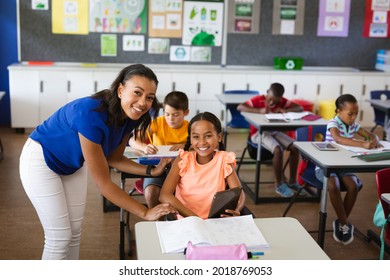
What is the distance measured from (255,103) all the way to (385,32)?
334 centimetres

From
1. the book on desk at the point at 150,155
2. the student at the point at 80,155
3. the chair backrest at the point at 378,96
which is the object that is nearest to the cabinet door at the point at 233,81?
the chair backrest at the point at 378,96

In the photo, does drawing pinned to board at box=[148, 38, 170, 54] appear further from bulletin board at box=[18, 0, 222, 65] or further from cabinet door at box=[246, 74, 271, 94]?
cabinet door at box=[246, 74, 271, 94]

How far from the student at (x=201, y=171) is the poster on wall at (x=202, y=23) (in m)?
4.41

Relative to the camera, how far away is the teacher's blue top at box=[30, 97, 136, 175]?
2018 mm

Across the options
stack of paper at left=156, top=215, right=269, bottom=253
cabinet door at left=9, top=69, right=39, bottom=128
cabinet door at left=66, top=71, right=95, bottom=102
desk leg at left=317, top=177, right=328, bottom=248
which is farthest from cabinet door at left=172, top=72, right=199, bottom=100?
stack of paper at left=156, top=215, right=269, bottom=253

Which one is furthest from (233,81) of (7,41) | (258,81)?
(7,41)

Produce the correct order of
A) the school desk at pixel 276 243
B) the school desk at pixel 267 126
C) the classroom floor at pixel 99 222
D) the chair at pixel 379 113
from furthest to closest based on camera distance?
1. the chair at pixel 379 113
2. the school desk at pixel 267 126
3. the classroom floor at pixel 99 222
4. the school desk at pixel 276 243

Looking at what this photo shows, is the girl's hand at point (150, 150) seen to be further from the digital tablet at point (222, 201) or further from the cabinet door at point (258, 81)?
the cabinet door at point (258, 81)

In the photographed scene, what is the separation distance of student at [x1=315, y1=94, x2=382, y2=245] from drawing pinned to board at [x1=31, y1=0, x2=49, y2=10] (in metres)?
4.10

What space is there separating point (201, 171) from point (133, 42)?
14.8 ft

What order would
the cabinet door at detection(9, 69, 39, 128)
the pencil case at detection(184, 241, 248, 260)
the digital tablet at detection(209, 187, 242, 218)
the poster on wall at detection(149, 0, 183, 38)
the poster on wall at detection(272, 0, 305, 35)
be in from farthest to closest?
1. the poster on wall at detection(272, 0, 305, 35)
2. the poster on wall at detection(149, 0, 183, 38)
3. the cabinet door at detection(9, 69, 39, 128)
4. the digital tablet at detection(209, 187, 242, 218)
5. the pencil case at detection(184, 241, 248, 260)

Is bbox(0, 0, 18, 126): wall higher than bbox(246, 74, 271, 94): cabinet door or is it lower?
higher

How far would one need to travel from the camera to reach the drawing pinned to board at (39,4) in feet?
21.4

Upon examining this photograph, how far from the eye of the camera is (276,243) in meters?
1.94
